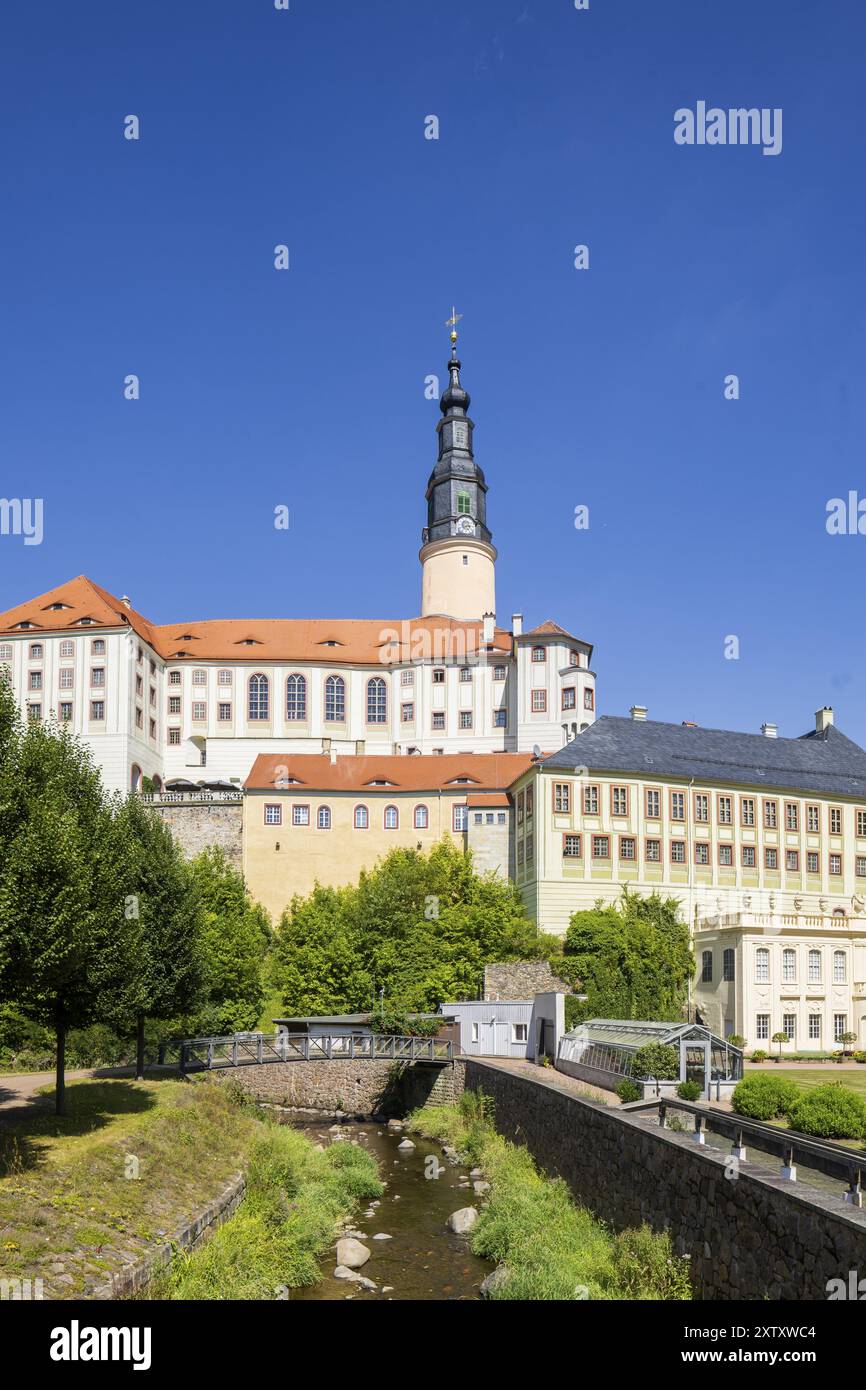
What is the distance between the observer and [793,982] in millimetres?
51469

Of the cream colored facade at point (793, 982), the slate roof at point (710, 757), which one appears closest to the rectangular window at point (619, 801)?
the slate roof at point (710, 757)

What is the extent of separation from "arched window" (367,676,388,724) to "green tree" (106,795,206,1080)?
54.5m

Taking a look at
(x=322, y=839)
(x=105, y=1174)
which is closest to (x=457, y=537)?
(x=322, y=839)

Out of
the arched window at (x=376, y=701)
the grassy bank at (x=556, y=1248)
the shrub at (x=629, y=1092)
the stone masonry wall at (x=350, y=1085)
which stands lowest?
the stone masonry wall at (x=350, y=1085)

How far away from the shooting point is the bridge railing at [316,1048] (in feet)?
142

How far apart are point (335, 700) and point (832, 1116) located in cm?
7391

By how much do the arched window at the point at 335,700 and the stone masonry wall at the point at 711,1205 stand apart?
67.3 m

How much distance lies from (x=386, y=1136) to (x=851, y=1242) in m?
31.0

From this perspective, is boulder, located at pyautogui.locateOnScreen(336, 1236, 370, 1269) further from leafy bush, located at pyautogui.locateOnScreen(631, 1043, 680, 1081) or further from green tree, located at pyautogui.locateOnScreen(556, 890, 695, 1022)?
green tree, located at pyautogui.locateOnScreen(556, 890, 695, 1022)

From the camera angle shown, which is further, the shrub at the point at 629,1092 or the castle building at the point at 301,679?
the castle building at the point at 301,679

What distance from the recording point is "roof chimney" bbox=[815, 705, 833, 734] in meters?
78.4

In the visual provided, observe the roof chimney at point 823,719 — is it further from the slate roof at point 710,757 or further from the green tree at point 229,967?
the green tree at point 229,967

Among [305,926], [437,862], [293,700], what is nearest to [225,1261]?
[305,926]

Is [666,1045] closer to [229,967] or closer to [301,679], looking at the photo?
[229,967]
